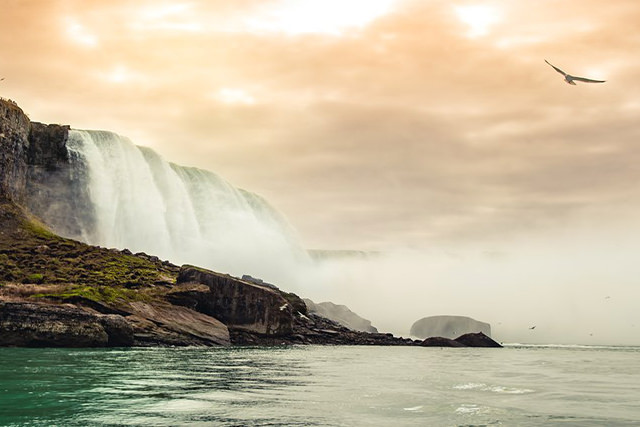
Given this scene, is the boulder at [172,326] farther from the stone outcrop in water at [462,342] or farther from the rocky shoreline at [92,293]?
the stone outcrop in water at [462,342]

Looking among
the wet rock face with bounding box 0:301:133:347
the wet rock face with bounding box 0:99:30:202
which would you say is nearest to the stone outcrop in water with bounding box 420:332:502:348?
the wet rock face with bounding box 0:301:133:347

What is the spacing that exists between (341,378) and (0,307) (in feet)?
132

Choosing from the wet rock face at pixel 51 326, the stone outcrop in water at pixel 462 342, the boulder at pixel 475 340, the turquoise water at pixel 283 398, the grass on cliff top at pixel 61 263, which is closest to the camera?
the turquoise water at pixel 283 398

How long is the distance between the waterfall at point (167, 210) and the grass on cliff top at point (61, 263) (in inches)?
915

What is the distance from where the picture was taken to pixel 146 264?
10681 centimetres

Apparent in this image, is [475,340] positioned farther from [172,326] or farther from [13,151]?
[13,151]

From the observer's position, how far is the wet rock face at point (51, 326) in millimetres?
58938

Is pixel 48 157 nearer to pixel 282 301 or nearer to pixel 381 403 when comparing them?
pixel 282 301

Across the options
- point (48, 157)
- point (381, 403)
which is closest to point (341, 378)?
→ point (381, 403)

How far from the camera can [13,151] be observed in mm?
115312

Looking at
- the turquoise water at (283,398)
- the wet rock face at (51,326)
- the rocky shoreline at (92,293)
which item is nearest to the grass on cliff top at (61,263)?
the rocky shoreline at (92,293)

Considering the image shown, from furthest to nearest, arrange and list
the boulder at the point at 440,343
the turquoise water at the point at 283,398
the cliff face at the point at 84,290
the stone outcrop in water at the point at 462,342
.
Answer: the stone outcrop in water at the point at 462,342
the boulder at the point at 440,343
the cliff face at the point at 84,290
the turquoise water at the point at 283,398

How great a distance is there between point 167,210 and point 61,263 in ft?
187

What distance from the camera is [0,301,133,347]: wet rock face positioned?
193 feet
